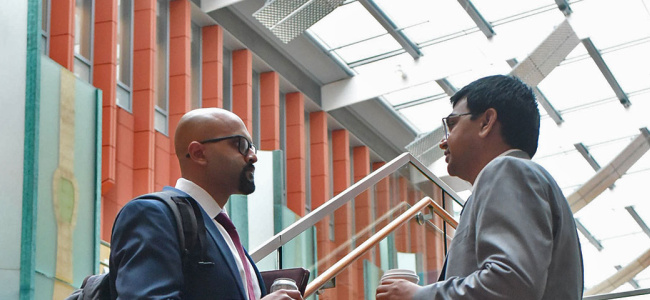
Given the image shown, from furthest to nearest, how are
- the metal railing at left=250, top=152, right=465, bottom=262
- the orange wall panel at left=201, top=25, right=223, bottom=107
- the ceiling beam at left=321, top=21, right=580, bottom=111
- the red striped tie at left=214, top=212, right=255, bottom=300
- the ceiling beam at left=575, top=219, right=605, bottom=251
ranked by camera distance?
the ceiling beam at left=575, top=219, right=605, bottom=251, the orange wall panel at left=201, top=25, right=223, bottom=107, the ceiling beam at left=321, top=21, right=580, bottom=111, the metal railing at left=250, top=152, right=465, bottom=262, the red striped tie at left=214, top=212, right=255, bottom=300

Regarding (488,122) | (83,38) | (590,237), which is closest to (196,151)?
(488,122)

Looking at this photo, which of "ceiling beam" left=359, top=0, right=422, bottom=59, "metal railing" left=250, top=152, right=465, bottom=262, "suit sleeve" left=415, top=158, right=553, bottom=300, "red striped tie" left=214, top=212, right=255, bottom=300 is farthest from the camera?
"ceiling beam" left=359, top=0, right=422, bottom=59

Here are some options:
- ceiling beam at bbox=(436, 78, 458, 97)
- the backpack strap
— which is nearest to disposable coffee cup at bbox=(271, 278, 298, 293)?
the backpack strap

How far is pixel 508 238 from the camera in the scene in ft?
7.82

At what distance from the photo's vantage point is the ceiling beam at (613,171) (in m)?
18.3

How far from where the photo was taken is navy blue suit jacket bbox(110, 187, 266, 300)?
103 inches

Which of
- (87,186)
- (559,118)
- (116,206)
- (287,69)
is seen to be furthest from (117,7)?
(559,118)

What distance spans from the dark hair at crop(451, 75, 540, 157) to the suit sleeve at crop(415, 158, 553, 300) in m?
0.24

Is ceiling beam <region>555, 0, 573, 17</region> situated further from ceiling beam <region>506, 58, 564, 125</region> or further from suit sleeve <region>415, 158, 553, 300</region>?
suit sleeve <region>415, 158, 553, 300</region>

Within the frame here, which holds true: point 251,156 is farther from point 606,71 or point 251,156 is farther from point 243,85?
point 606,71

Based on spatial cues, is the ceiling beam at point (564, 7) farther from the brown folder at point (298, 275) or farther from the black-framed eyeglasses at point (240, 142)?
the brown folder at point (298, 275)

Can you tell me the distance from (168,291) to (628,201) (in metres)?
16.5

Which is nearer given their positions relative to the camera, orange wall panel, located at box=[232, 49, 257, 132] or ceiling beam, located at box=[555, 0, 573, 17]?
ceiling beam, located at box=[555, 0, 573, 17]

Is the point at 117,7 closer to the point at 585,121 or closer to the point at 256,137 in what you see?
the point at 256,137
